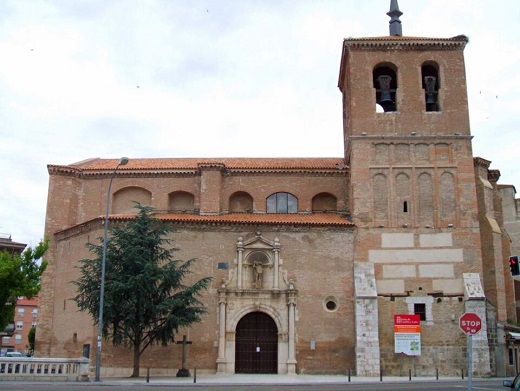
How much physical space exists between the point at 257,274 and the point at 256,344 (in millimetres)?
3492

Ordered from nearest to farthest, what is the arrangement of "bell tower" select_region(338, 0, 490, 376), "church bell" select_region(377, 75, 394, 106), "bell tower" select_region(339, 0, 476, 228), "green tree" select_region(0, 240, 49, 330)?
1. "green tree" select_region(0, 240, 49, 330)
2. "bell tower" select_region(338, 0, 490, 376)
3. "bell tower" select_region(339, 0, 476, 228)
4. "church bell" select_region(377, 75, 394, 106)

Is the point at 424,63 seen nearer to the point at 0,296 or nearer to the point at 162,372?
the point at 162,372

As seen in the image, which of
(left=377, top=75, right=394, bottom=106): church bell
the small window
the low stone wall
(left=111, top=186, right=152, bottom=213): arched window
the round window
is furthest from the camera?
(left=111, top=186, right=152, bottom=213): arched window

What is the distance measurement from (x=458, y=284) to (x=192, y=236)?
542 inches

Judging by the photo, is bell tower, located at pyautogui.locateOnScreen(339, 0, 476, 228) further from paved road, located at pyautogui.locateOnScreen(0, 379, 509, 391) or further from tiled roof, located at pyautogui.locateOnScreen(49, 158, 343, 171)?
paved road, located at pyautogui.locateOnScreen(0, 379, 509, 391)

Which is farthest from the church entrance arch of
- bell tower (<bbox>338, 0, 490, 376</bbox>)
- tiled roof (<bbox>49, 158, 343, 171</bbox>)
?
tiled roof (<bbox>49, 158, 343, 171</bbox>)

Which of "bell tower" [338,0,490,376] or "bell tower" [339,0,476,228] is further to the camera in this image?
"bell tower" [339,0,476,228]

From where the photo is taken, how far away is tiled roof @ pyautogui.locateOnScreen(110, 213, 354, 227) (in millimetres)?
31500

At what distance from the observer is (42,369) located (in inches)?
920

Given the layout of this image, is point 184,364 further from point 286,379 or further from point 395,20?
point 395,20

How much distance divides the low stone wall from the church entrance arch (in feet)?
28.5

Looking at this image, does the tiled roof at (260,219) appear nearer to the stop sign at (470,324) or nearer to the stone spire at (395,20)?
the stone spire at (395,20)

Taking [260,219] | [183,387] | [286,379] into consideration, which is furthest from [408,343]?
[183,387]

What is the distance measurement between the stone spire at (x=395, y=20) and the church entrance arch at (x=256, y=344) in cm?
1985
